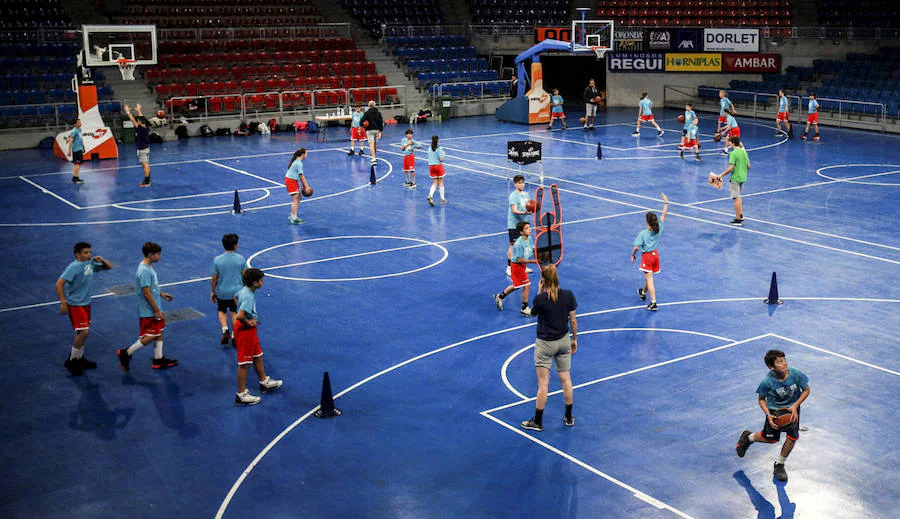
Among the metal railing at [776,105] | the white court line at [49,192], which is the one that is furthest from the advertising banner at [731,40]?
the white court line at [49,192]

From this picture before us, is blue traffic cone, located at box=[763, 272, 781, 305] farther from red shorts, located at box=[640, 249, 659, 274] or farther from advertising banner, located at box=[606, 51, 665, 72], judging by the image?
advertising banner, located at box=[606, 51, 665, 72]

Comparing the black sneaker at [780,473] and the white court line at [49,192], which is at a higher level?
the white court line at [49,192]

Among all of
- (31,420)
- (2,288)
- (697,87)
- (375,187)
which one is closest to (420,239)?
(375,187)

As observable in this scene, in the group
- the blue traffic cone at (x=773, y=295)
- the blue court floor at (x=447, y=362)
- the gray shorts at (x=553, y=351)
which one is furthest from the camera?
the blue traffic cone at (x=773, y=295)

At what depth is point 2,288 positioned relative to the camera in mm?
17344

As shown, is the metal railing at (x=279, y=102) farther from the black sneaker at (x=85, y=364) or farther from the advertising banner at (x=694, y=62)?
the black sneaker at (x=85, y=364)

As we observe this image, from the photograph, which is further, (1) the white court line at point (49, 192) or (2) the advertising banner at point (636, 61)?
(2) the advertising banner at point (636, 61)

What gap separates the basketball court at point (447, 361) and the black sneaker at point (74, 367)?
0.79 ft

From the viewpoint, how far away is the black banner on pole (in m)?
24.5

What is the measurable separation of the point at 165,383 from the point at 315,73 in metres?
31.3

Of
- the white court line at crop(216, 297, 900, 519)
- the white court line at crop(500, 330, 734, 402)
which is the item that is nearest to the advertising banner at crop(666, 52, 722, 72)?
the white court line at crop(216, 297, 900, 519)

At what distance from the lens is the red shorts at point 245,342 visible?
→ 39.2ft

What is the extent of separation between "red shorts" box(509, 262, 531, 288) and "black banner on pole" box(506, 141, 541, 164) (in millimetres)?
9205

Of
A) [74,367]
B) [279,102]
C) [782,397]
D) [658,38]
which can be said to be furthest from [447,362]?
[658,38]
